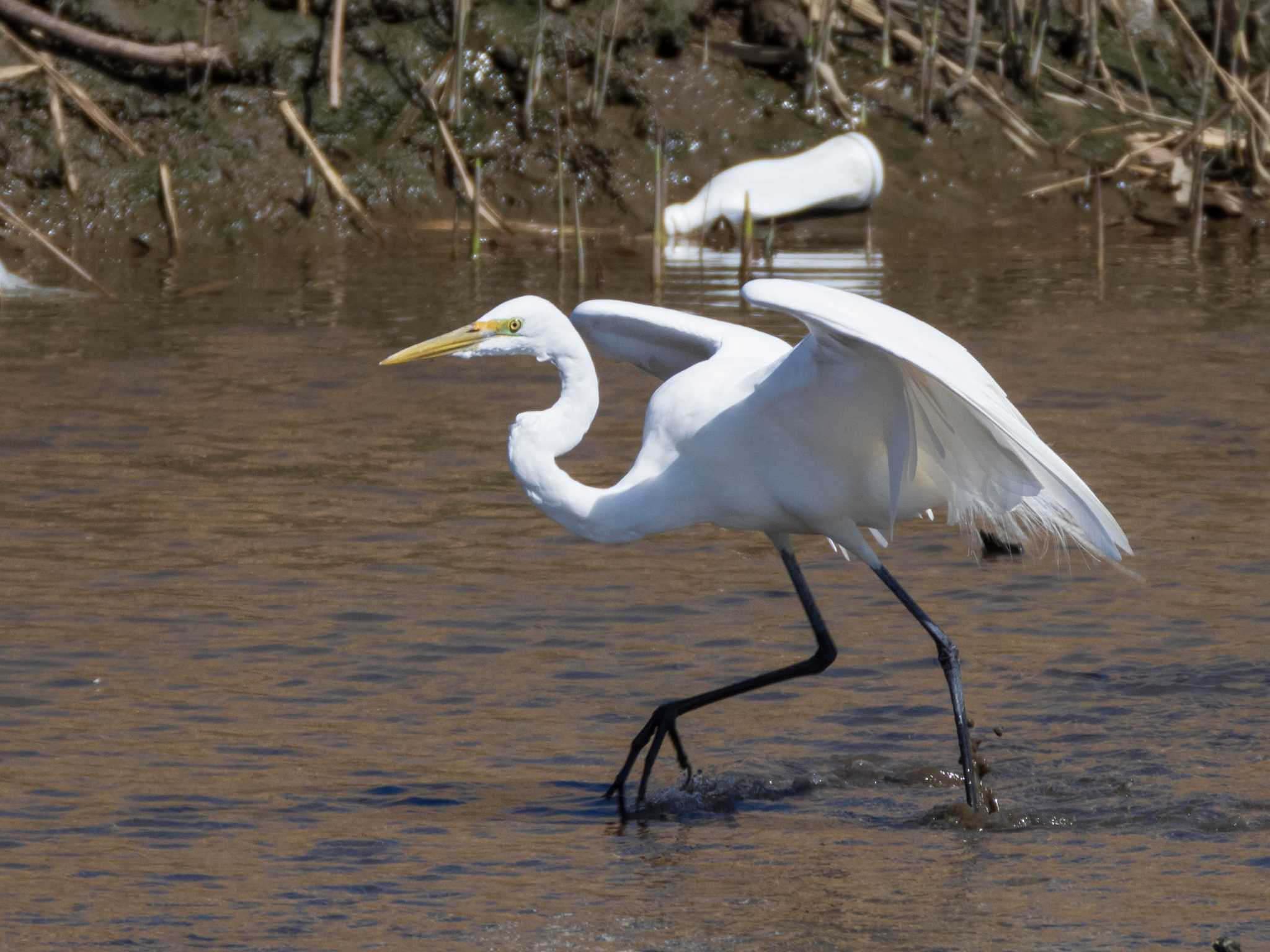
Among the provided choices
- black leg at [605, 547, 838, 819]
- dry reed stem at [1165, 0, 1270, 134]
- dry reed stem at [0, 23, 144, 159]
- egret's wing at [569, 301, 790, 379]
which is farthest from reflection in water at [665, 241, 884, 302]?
black leg at [605, 547, 838, 819]

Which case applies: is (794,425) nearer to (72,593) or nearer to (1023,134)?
(72,593)

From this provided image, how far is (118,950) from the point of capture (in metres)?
3.50

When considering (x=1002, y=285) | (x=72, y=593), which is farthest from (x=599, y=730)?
(x=1002, y=285)

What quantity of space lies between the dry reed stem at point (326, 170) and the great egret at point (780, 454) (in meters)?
6.94

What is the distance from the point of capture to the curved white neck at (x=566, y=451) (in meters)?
4.53

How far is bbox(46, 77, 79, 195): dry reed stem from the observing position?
11.4 meters

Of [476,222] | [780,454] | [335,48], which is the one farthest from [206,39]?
[780,454]

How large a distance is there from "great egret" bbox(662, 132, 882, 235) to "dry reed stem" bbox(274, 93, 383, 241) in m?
1.75

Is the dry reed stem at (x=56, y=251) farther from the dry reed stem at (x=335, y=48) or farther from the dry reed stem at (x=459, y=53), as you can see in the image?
the dry reed stem at (x=459, y=53)

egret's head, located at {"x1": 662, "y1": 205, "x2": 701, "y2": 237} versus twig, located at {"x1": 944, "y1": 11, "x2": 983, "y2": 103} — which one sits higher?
twig, located at {"x1": 944, "y1": 11, "x2": 983, "y2": 103}

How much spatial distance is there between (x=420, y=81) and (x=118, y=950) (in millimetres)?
9109

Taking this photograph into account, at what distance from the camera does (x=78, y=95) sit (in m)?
11.4

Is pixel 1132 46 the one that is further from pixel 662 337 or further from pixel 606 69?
pixel 662 337

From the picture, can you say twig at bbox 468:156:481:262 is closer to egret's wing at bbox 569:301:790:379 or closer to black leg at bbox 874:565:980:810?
egret's wing at bbox 569:301:790:379
